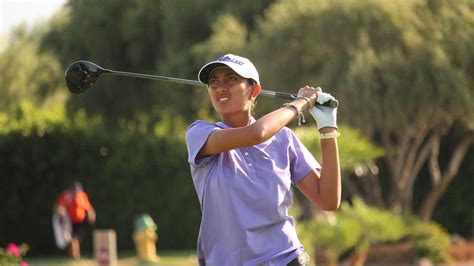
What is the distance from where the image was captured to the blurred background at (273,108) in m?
19.7

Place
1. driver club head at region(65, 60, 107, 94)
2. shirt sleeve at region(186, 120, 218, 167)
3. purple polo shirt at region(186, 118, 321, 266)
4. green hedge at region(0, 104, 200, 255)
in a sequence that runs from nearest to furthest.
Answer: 1. purple polo shirt at region(186, 118, 321, 266)
2. shirt sleeve at region(186, 120, 218, 167)
3. driver club head at region(65, 60, 107, 94)
4. green hedge at region(0, 104, 200, 255)

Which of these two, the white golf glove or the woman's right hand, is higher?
the woman's right hand

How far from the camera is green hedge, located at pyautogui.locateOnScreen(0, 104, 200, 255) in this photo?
24.4 meters

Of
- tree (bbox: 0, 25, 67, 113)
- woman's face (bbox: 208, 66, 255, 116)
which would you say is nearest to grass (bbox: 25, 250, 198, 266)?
woman's face (bbox: 208, 66, 255, 116)

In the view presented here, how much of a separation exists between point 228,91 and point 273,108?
52.8 feet

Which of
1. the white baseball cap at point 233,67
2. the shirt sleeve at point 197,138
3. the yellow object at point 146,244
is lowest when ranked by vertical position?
the yellow object at point 146,244

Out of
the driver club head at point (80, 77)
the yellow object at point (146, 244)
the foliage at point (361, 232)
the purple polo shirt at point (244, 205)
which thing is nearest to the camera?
the purple polo shirt at point (244, 205)

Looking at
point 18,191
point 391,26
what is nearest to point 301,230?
point 391,26

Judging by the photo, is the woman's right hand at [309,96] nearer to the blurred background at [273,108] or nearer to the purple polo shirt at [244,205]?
the purple polo shirt at [244,205]

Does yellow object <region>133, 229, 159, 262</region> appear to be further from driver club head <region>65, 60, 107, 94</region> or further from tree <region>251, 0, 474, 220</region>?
driver club head <region>65, 60, 107, 94</region>

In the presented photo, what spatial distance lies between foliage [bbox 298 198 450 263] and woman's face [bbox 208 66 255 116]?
9.75 meters

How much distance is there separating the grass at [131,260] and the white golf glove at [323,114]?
14.8 meters

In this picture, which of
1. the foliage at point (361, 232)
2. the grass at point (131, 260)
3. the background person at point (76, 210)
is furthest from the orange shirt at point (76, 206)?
the foliage at point (361, 232)

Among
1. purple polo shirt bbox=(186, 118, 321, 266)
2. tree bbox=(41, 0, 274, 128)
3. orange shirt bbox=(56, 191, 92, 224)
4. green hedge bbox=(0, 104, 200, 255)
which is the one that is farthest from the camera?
tree bbox=(41, 0, 274, 128)
